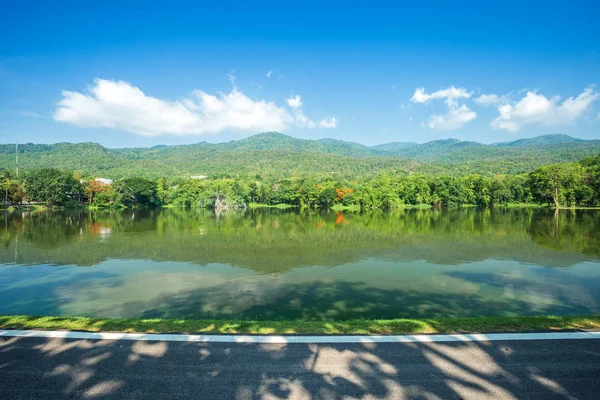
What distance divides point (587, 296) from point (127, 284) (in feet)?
59.5

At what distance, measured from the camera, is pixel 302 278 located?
1550 centimetres

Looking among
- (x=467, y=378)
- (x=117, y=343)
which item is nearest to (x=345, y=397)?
(x=467, y=378)

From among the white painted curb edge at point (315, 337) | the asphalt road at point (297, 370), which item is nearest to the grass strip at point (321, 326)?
the white painted curb edge at point (315, 337)

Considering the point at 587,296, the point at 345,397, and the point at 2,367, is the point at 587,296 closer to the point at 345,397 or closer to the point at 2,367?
the point at 345,397

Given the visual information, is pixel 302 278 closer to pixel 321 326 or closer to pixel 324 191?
pixel 321 326

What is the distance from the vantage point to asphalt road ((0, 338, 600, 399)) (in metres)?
5.05

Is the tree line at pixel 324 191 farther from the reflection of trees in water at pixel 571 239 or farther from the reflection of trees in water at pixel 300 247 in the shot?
the reflection of trees in water at pixel 300 247

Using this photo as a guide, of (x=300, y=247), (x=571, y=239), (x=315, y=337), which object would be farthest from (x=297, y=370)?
(x=571, y=239)

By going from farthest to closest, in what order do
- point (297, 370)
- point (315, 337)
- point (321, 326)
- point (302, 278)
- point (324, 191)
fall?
point (324, 191) < point (302, 278) < point (321, 326) < point (315, 337) < point (297, 370)

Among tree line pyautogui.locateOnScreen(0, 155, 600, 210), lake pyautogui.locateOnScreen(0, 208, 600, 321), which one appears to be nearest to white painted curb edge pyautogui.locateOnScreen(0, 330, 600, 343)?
lake pyautogui.locateOnScreen(0, 208, 600, 321)

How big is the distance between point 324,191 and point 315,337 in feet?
287

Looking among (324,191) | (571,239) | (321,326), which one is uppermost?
(324,191)

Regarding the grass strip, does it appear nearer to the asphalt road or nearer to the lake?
the asphalt road

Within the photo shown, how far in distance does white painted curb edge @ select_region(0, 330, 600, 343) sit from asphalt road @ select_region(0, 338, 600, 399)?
0.56 feet
